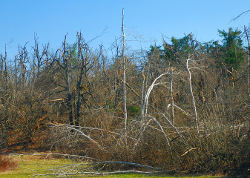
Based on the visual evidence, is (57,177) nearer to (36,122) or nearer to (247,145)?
(247,145)

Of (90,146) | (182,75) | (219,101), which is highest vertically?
(182,75)

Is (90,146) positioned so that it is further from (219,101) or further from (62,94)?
(62,94)

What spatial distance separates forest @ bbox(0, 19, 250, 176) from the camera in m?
11.4

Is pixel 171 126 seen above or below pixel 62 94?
below

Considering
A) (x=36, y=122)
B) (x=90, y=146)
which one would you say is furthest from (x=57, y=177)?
(x=36, y=122)

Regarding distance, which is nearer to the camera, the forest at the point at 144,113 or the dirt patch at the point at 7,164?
the forest at the point at 144,113

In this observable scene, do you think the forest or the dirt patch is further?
the dirt patch

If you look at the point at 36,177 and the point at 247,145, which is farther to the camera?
the point at 36,177

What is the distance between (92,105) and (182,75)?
1006 centimetres

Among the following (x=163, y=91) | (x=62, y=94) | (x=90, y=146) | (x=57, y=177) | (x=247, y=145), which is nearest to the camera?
(x=247, y=145)

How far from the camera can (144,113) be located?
15125mm

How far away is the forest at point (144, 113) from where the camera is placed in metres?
11.4

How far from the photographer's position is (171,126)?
12.3m

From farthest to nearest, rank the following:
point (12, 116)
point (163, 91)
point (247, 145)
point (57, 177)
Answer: point (12, 116)
point (163, 91)
point (57, 177)
point (247, 145)
